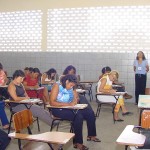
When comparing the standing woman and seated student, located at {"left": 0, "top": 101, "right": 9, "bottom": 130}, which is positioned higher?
the standing woman

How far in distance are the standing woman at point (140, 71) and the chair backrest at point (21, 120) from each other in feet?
17.3

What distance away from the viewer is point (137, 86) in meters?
8.20

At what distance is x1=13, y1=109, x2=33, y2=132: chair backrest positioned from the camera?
2979 mm

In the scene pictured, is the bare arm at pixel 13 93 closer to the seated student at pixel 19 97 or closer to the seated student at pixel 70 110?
the seated student at pixel 19 97

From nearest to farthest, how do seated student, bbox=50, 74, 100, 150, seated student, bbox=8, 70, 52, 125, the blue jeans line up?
1. seated student, bbox=50, 74, 100, 150
2. seated student, bbox=8, 70, 52, 125
3. the blue jeans

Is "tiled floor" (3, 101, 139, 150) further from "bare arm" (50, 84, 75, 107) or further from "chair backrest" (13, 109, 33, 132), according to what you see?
"chair backrest" (13, 109, 33, 132)

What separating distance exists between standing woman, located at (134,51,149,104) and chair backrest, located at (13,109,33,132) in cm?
528

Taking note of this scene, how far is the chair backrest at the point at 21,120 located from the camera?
9.77 ft

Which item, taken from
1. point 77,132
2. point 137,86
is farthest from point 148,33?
point 77,132

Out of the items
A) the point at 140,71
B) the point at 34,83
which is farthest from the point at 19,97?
the point at 140,71

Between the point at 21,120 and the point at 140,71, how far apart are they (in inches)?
217

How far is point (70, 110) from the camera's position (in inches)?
169

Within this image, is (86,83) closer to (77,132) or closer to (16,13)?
(16,13)

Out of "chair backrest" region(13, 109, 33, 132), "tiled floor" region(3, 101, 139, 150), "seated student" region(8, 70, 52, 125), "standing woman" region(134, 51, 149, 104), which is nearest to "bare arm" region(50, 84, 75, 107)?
"seated student" region(8, 70, 52, 125)
